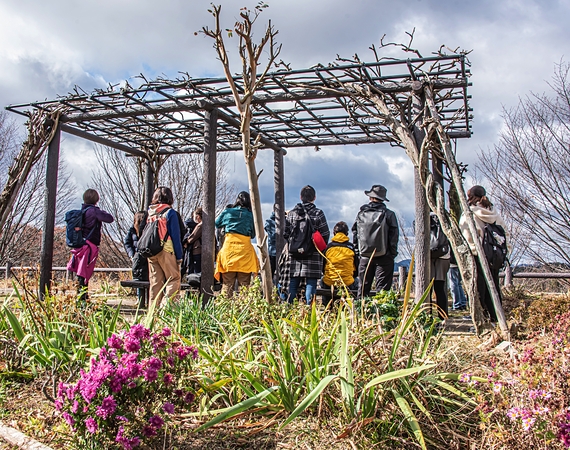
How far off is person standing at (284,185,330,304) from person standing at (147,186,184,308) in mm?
1414

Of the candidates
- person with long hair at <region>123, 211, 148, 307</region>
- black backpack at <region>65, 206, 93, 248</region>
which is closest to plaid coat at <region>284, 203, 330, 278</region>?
person with long hair at <region>123, 211, 148, 307</region>

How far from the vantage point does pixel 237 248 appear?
6523 mm

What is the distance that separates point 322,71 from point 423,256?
251cm

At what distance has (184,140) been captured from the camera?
10.1 metres

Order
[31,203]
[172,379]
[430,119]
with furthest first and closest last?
[31,203]
[430,119]
[172,379]

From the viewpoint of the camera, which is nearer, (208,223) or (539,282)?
(208,223)

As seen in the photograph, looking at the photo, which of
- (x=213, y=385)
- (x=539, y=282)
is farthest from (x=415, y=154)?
(x=539, y=282)

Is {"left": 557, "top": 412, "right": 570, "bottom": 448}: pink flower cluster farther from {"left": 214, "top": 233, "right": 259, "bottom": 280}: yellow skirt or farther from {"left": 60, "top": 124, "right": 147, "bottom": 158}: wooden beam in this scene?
{"left": 60, "top": 124, "right": 147, "bottom": 158}: wooden beam

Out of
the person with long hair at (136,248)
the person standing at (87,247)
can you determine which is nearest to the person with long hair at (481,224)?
the person with long hair at (136,248)

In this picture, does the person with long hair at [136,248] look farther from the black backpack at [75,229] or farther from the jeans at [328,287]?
the jeans at [328,287]

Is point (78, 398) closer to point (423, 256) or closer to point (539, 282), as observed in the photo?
point (423, 256)

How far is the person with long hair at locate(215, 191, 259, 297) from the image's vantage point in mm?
6516

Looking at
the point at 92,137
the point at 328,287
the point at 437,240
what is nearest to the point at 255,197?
the point at 328,287

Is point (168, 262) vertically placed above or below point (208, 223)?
below
